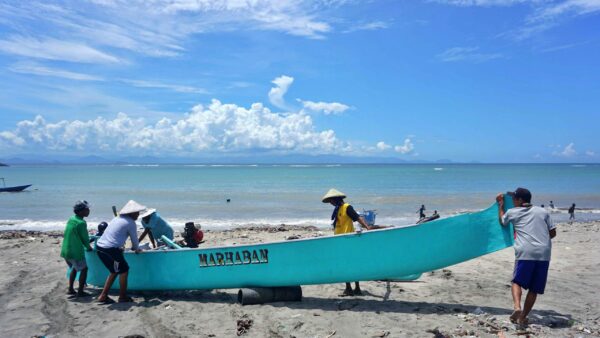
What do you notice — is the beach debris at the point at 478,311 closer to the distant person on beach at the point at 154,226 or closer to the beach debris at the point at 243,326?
the beach debris at the point at 243,326

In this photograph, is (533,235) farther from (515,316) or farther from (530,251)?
(515,316)

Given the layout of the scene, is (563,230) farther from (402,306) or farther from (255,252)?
(255,252)

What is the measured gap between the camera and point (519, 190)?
508cm

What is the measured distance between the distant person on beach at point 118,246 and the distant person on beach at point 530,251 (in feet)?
16.3

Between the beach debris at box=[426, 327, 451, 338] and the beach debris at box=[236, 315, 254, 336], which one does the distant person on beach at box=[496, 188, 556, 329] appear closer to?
the beach debris at box=[426, 327, 451, 338]

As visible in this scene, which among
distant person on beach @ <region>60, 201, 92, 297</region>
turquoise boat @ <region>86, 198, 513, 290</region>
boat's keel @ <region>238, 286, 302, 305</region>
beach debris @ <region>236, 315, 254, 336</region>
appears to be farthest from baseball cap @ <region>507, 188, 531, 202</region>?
distant person on beach @ <region>60, 201, 92, 297</region>

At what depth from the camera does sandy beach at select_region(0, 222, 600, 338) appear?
5.19 meters

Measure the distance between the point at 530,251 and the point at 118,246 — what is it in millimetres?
5343

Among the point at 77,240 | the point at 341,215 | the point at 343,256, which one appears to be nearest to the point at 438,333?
the point at 343,256

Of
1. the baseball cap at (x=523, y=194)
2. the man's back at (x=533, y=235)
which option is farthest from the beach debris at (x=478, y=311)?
the baseball cap at (x=523, y=194)

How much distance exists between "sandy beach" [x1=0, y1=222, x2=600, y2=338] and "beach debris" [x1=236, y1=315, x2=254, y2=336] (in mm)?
12

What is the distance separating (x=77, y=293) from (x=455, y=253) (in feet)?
18.8

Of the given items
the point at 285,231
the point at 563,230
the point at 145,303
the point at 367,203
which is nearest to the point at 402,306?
the point at 145,303

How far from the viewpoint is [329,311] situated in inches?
230
